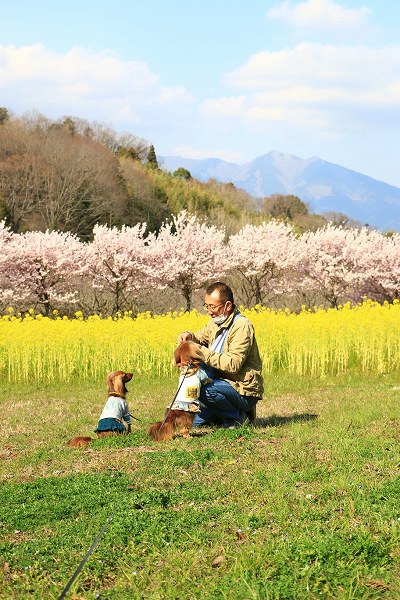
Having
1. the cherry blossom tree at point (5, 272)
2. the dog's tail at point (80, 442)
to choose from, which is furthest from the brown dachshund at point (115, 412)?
the cherry blossom tree at point (5, 272)

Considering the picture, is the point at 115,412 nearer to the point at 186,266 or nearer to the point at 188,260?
the point at 186,266

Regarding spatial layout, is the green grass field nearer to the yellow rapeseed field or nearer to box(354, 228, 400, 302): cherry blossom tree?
the yellow rapeseed field

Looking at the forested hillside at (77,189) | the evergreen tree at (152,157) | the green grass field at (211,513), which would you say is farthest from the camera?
the evergreen tree at (152,157)

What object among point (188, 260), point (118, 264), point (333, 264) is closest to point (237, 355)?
point (118, 264)

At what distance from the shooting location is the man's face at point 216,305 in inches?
285

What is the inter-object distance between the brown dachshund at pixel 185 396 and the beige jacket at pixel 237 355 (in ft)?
0.77

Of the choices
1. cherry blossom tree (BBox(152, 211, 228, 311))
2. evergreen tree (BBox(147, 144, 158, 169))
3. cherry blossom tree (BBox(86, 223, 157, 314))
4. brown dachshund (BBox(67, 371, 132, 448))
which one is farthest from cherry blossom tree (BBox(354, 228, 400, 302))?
evergreen tree (BBox(147, 144, 158, 169))

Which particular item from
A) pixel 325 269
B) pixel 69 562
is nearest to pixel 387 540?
pixel 69 562

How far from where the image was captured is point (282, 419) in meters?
8.59

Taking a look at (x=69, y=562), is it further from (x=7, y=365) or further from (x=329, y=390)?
(x=7, y=365)

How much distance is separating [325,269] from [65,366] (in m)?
17.8

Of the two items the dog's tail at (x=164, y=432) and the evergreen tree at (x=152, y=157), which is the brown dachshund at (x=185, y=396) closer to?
the dog's tail at (x=164, y=432)

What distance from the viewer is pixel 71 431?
27.9 ft

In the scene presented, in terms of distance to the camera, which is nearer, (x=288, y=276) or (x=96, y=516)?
(x=96, y=516)
